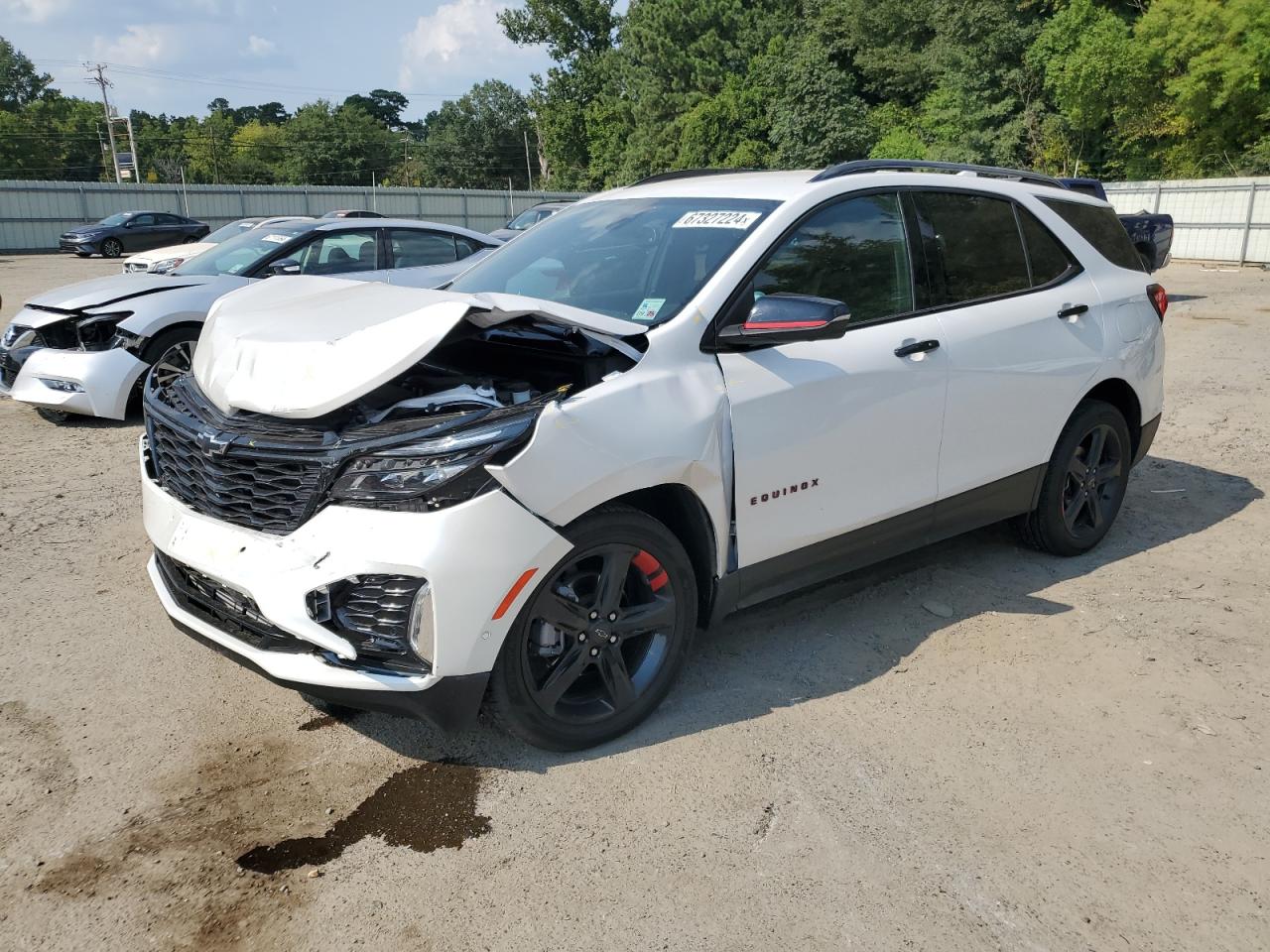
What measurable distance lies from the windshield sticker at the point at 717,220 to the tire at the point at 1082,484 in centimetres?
213

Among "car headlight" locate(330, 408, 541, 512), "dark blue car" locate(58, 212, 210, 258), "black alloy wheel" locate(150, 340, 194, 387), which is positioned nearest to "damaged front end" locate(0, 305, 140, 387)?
"black alloy wheel" locate(150, 340, 194, 387)

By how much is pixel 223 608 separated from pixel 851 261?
104 inches

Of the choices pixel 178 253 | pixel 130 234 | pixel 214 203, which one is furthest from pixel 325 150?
pixel 178 253

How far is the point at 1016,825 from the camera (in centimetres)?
292

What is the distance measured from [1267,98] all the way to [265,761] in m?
39.1

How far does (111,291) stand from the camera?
7.79 meters

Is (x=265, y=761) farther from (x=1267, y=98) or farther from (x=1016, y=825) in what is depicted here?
(x=1267, y=98)

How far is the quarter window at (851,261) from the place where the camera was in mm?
3678

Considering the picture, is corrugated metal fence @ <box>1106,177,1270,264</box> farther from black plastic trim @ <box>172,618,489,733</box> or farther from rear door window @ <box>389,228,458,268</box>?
black plastic trim @ <box>172,618,489,733</box>

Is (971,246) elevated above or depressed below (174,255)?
above

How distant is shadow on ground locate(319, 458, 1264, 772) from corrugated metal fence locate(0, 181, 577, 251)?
33.1 m

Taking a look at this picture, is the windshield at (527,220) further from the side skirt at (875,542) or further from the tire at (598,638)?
the tire at (598,638)

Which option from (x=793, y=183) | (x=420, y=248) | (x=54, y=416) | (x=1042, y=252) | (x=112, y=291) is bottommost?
(x=54, y=416)

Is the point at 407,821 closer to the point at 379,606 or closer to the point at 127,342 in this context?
the point at 379,606
